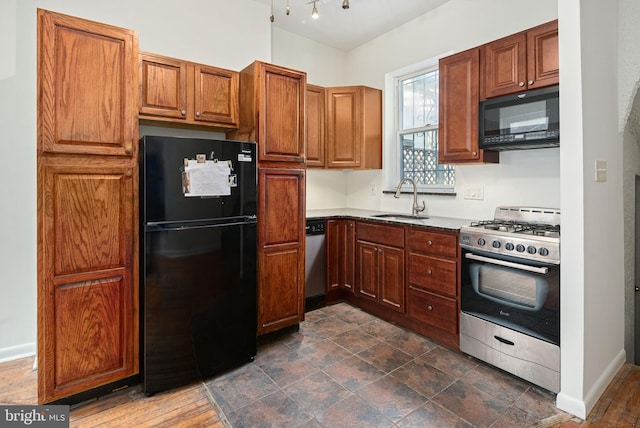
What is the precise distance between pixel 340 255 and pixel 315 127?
1.47 m

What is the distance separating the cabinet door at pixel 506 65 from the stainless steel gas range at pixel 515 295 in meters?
0.93

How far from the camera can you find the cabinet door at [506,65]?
2.41m

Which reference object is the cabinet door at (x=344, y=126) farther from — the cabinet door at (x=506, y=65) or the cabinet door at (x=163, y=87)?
the cabinet door at (x=163, y=87)

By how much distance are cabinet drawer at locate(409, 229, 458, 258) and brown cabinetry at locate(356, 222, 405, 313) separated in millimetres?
143

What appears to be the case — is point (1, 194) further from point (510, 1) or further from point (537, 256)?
point (510, 1)

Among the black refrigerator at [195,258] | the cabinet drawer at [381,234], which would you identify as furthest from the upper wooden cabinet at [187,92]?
the cabinet drawer at [381,234]

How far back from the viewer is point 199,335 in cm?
222

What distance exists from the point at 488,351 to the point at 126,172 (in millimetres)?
2652

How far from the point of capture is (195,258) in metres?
2.19

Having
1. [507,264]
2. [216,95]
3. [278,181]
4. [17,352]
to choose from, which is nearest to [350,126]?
[278,181]

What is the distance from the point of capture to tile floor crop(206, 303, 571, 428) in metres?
1.86

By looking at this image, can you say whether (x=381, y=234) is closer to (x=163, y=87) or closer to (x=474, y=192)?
(x=474, y=192)

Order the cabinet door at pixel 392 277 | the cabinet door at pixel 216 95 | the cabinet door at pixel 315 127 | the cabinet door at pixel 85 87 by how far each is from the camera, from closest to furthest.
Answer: the cabinet door at pixel 85 87, the cabinet door at pixel 216 95, the cabinet door at pixel 392 277, the cabinet door at pixel 315 127

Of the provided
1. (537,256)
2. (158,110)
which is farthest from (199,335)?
(537,256)
